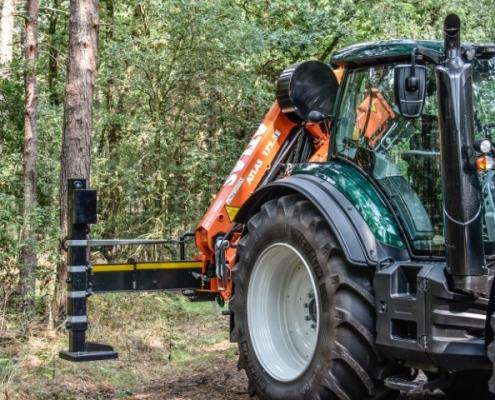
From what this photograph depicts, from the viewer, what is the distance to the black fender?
511 centimetres

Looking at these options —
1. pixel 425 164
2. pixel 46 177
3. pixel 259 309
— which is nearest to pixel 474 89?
pixel 425 164

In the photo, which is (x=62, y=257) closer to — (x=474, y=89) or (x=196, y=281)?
(x=196, y=281)

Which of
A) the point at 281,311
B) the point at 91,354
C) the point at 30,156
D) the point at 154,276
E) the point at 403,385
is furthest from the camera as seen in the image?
the point at 30,156

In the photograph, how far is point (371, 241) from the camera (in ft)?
16.9

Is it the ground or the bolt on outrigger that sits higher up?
the bolt on outrigger

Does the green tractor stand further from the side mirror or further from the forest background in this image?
the forest background

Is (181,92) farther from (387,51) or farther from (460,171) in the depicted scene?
(460,171)

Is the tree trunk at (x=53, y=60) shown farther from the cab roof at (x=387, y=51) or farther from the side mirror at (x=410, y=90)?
the side mirror at (x=410, y=90)

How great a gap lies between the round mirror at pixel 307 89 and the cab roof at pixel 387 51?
2.87 feet

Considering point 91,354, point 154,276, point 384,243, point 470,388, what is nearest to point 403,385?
point 384,243

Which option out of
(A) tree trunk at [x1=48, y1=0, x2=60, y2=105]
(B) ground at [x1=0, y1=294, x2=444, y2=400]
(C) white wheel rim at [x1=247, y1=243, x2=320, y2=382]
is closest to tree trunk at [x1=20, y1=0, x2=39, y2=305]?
(B) ground at [x1=0, y1=294, x2=444, y2=400]

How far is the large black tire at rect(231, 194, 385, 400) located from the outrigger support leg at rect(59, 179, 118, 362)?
4.98 feet

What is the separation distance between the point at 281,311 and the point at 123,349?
371 centimetres

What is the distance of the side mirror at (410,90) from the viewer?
448cm
